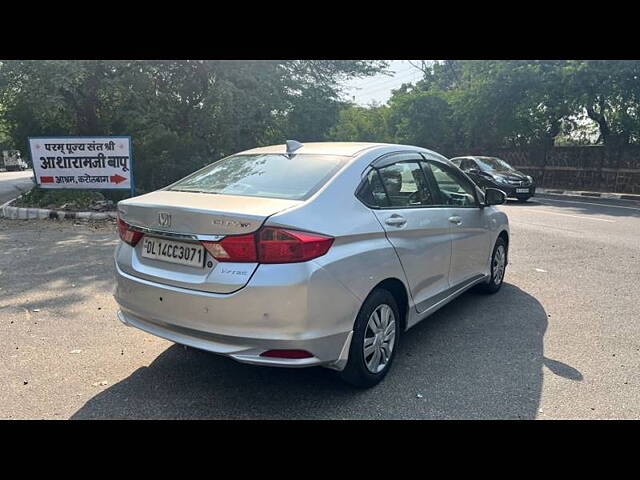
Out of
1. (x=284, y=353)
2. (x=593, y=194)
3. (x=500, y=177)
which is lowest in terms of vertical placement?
(x=284, y=353)

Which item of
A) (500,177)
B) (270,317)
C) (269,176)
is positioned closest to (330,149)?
(269,176)

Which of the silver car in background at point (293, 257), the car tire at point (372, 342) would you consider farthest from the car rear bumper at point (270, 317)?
the car tire at point (372, 342)

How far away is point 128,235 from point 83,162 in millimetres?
8390

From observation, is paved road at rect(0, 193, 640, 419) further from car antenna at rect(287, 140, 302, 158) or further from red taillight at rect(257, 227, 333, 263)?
car antenna at rect(287, 140, 302, 158)

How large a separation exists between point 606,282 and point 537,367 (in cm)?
296

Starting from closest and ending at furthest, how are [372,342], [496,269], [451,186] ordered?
[372,342] < [451,186] < [496,269]

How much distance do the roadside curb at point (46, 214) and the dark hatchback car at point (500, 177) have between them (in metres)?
11.2

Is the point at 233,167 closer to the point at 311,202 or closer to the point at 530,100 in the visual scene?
the point at 311,202

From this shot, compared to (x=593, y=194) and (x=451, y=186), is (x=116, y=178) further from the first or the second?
(x=593, y=194)

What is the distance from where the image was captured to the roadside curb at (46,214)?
32.9ft

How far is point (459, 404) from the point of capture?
3.01 meters

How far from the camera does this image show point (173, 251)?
9.52 ft

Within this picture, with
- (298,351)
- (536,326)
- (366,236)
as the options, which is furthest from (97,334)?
(536,326)

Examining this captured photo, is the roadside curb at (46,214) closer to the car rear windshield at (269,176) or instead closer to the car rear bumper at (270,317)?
the car rear windshield at (269,176)
